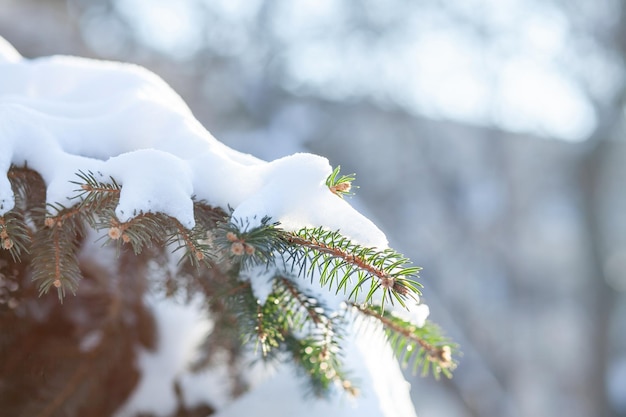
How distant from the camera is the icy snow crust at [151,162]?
24.3 inches

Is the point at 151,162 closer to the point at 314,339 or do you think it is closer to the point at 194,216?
the point at 194,216

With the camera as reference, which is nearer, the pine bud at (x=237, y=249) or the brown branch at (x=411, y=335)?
the pine bud at (x=237, y=249)

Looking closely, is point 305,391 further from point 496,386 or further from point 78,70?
point 496,386

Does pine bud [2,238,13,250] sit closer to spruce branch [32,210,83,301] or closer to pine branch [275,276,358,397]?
spruce branch [32,210,83,301]

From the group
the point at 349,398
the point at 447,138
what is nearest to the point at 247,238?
the point at 349,398

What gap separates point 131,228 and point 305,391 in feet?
1.47

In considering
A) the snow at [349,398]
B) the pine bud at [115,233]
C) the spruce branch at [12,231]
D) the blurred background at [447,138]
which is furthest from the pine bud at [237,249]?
the blurred background at [447,138]

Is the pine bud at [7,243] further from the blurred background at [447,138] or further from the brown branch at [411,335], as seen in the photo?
the blurred background at [447,138]

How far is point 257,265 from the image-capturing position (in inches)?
28.2

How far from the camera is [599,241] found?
683 cm

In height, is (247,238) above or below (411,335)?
below

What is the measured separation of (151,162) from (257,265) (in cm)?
18

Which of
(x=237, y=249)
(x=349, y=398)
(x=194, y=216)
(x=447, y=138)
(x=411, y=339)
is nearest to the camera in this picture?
(x=237, y=249)

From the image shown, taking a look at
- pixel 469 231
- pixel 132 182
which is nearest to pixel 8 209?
pixel 132 182
